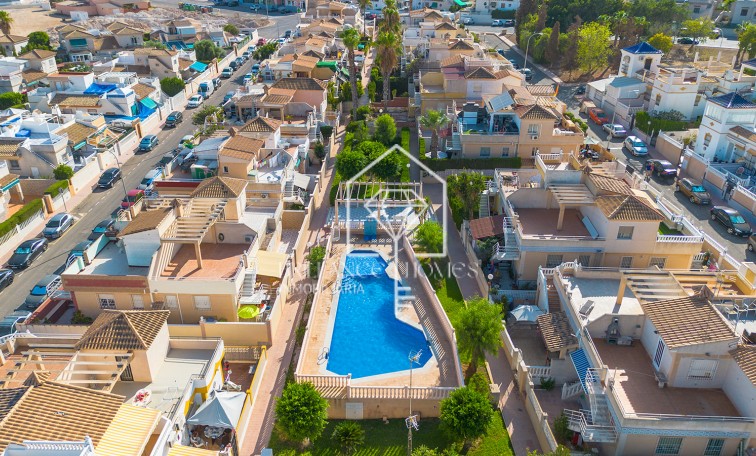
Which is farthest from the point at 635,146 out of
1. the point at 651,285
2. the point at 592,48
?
the point at 651,285

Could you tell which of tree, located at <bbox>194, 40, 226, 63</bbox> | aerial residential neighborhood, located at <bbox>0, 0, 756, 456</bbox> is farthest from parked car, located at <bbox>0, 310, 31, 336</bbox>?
tree, located at <bbox>194, 40, 226, 63</bbox>

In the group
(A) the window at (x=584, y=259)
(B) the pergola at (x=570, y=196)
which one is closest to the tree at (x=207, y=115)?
(B) the pergola at (x=570, y=196)

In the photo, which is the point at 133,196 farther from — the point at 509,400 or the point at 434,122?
the point at 509,400

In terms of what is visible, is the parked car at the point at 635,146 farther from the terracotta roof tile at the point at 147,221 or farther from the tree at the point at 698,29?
the terracotta roof tile at the point at 147,221

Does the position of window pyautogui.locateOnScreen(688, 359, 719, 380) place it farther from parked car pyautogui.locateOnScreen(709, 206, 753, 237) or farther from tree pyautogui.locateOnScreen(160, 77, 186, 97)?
tree pyautogui.locateOnScreen(160, 77, 186, 97)

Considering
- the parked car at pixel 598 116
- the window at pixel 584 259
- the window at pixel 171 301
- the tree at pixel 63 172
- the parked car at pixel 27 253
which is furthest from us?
the parked car at pixel 598 116

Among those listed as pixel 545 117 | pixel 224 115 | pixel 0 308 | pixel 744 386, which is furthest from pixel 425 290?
pixel 224 115
